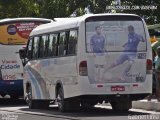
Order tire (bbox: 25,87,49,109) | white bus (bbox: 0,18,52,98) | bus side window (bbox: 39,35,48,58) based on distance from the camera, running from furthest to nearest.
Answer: white bus (bbox: 0,18,52,98) → tire (bbox: 25,87,49,109) → bus side window (bbox: 39,35,48,58)

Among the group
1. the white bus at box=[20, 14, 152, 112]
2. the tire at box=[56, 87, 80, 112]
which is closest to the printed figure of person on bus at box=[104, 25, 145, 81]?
the white bus at box=[20, 14, 152, 112]

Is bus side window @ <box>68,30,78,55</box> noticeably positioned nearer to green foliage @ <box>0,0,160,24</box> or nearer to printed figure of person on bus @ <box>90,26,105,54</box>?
printed figure of person on bus @ <box>90,26,105,54</box>

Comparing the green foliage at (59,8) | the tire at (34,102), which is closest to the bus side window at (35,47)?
the tire at (34,102)

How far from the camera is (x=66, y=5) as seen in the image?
3506 cm

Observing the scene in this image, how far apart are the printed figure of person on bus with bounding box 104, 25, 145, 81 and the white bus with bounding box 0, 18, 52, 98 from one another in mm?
7323

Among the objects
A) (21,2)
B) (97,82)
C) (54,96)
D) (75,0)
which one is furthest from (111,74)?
(21,2)

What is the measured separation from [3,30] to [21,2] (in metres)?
17.2

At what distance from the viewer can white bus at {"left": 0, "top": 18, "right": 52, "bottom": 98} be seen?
933 inches

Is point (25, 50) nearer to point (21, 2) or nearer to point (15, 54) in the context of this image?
point (15, 54)

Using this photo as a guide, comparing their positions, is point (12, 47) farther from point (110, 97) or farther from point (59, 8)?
point (59, 8)

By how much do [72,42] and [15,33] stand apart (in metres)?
6.39

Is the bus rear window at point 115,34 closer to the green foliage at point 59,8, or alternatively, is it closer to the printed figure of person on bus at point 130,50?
the printed figure of person on bus at point 130,50

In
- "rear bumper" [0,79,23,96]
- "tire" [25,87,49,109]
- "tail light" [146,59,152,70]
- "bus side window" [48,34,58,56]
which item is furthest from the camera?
"rear bumper" [0,79,23,96]

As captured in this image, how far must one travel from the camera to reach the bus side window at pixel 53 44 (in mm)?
19141
